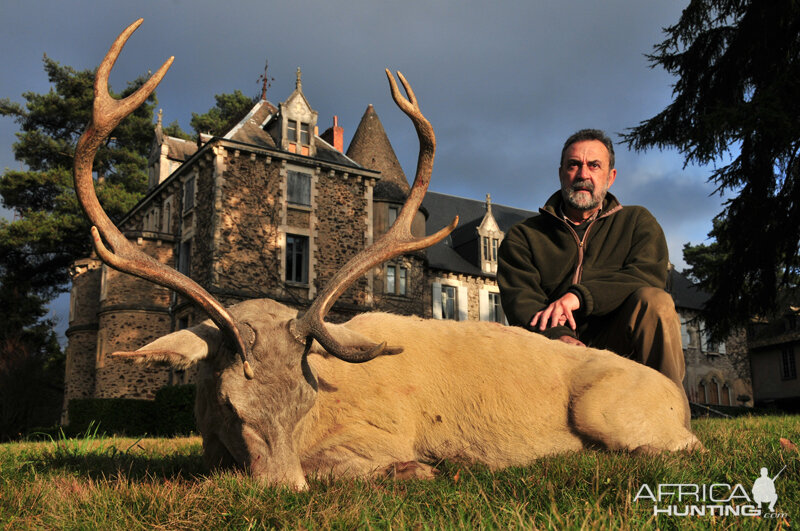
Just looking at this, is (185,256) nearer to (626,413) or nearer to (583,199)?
(583,199)

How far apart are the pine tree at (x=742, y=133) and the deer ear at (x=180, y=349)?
14029 millimetres

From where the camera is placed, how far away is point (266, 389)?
354 centimetres

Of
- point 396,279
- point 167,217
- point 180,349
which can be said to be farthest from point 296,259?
point 180,349

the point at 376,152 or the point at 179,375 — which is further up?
the point at 376,152

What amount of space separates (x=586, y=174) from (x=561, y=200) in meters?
0.40

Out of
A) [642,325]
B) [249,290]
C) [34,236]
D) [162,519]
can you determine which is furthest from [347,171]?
[162,519]

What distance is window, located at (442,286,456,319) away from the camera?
36.2 meters

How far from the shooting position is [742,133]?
47.8 feet

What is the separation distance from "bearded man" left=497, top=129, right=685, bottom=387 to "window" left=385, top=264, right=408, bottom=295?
26.6 metres

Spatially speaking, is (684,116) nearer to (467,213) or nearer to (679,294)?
(467,213)

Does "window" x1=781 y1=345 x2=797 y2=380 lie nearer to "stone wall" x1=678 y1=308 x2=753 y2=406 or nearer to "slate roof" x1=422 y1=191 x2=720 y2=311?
"stone wall" x1=678 y1=308 x2=753 y2=406

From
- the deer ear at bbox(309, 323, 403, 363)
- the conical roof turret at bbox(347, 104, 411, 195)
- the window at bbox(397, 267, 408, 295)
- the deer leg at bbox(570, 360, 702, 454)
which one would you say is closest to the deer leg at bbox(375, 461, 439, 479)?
the deer ear at bbox(309, 323, 403, 363)

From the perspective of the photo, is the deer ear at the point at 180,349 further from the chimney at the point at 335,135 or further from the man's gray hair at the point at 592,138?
the chimney at the point at 335,135

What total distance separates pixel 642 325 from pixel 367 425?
7.13 ft
